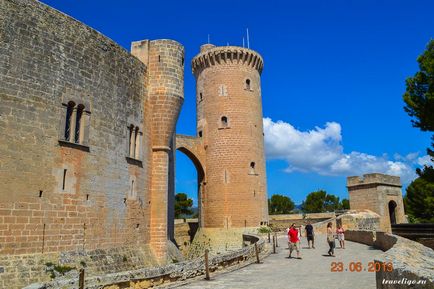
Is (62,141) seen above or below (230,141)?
below

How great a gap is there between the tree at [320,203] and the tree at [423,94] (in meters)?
53.5

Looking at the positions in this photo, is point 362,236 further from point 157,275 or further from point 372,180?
point 372,180

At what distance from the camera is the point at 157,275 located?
27.8 feet

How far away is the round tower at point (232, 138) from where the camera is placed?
89.8ft

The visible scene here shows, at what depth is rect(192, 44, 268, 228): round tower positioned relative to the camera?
27375 mm

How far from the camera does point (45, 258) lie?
1028 centimetres

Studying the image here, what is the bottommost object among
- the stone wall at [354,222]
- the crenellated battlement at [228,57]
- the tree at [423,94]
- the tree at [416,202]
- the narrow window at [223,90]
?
the stone wall at [354,222]

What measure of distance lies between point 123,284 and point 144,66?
34.3ft

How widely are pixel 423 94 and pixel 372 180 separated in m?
14.8

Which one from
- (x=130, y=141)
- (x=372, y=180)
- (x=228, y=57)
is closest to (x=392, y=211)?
(x=372, y=180)

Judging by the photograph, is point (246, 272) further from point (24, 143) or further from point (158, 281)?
point (24, 143)

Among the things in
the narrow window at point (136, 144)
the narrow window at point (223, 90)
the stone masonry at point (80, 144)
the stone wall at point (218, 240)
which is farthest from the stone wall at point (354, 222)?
the narrow window at point (136, 144)

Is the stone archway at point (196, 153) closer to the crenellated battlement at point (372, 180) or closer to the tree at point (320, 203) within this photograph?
the crenellated battlement at point (372, 180)

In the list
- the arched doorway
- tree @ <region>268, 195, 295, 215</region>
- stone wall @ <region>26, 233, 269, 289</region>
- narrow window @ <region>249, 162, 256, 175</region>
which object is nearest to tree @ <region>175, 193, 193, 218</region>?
tree @ <region>268, 195, 295, 215</region>
